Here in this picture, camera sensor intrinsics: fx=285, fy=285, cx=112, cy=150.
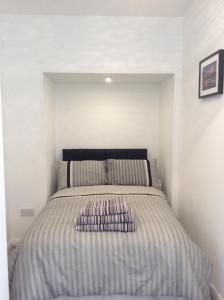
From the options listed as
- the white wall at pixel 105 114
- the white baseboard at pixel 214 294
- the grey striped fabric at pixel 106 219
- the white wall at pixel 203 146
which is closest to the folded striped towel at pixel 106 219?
the grey striped fabric at pixel 106 219

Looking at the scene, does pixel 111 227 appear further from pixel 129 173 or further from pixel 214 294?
pixel 129 173

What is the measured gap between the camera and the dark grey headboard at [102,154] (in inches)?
142

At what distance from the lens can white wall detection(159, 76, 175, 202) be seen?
10.3ft

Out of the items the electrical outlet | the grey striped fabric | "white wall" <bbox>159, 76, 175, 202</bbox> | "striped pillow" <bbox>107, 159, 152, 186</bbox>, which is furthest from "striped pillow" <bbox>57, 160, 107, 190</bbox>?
the grey striped fabric

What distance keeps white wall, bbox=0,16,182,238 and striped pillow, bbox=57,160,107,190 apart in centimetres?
44

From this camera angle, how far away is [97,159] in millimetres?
3621

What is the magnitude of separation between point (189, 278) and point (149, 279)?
261 millimetres

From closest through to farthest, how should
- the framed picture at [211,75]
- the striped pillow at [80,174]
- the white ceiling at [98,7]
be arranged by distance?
1. the framed picture at [211,75]
2. the white ceiling at [98,7]
3. the striped pillow at [80,174]

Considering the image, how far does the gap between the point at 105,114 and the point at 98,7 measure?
133 cm

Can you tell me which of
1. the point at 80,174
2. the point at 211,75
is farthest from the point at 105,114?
the point at 211,75

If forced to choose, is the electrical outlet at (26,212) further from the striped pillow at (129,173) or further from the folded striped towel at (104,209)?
the folded striped towel at (104,209)

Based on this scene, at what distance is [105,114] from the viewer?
3707 mm

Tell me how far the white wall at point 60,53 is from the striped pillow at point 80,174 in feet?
1.43

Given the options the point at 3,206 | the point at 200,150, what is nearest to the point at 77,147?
the point at 200,150
